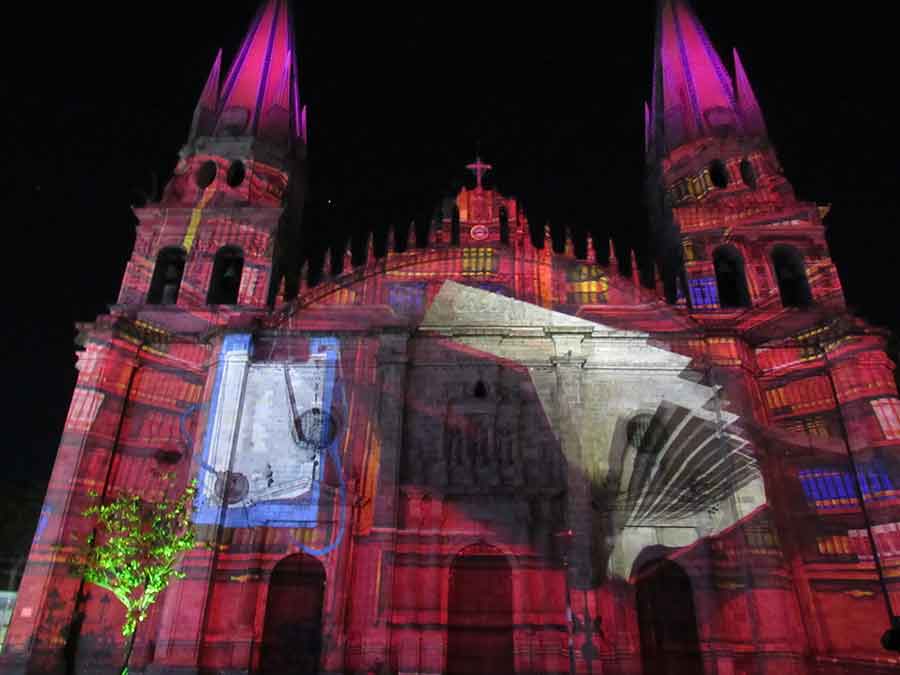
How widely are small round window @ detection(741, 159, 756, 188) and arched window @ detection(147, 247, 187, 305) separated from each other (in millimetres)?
24622

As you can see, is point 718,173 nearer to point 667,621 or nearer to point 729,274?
point 729,274

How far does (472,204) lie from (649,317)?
348 inches

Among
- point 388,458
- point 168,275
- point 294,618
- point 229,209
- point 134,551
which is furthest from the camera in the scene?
point 229,209

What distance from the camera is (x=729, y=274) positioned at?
27.2 metres

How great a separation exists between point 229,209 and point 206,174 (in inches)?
124

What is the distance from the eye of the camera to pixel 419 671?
18.8 meters

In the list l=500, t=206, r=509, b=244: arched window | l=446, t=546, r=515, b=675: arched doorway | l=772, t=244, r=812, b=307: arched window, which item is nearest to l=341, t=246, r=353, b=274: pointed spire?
l=500, t=206, r=509, b=244: arched window

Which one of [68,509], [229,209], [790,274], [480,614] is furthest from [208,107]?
[790,274]

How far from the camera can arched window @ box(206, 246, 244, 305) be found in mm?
27297

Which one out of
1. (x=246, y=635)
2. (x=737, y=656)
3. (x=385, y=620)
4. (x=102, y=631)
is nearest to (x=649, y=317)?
(x=737, y=656)

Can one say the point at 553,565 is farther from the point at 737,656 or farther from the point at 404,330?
the point at 404,330

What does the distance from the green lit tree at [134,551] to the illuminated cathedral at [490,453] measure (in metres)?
0.66

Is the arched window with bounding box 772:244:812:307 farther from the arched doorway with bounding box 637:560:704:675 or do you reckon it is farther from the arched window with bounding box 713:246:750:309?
the arched doorway with bounding box 637:560:704:675

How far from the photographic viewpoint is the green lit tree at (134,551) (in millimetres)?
18031
